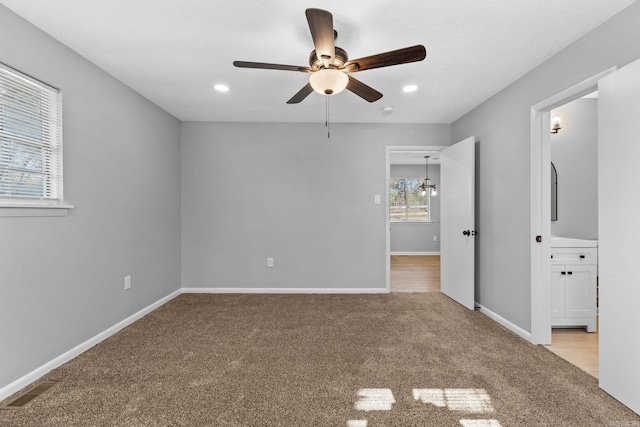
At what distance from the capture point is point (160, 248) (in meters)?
3.53

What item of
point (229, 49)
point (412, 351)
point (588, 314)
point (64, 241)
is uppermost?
point (229, 49)

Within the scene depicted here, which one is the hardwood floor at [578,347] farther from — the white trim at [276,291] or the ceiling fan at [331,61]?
the ceiling fan at [331,61]

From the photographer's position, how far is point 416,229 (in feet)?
25.9

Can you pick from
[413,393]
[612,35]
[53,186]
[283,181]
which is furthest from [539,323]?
[53,186]

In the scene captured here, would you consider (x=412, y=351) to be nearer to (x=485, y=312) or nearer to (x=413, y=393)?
(x=413, y=393)

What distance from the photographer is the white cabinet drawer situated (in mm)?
2713

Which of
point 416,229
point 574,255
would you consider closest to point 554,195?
point 574,255

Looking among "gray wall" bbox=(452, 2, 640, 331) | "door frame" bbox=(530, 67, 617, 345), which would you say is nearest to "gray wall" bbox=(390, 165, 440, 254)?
"gray wall" bbox=(452, 2, 640, 331)

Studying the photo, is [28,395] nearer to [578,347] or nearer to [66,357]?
[66,357]

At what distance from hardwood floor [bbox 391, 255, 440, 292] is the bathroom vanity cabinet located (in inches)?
65.1

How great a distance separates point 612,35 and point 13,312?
169 inches

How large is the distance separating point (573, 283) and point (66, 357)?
4.45m

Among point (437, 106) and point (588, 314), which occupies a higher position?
point (437, 106)

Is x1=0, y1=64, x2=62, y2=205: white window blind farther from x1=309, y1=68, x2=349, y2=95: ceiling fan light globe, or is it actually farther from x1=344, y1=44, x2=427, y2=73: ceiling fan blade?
x1=344, y1=44, x2=427, y2=73: ceiling fan blade
